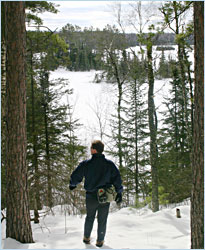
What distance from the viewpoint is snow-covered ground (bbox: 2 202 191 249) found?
Answer: 5500 mm

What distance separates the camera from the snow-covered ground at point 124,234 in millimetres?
5500

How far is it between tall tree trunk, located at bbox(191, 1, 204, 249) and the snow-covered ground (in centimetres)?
74

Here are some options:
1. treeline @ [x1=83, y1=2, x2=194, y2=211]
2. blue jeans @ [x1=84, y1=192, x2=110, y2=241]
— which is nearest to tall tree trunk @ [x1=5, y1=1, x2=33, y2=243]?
blue jeans @ [x1=84, y1=192, x2=110, y2=241]

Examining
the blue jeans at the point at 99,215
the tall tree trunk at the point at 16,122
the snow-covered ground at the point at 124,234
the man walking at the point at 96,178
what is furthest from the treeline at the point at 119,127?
the blue jeans at the point at 99,215

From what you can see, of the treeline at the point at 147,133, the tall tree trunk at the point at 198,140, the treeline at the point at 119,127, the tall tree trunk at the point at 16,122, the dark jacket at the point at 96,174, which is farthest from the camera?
the treeline at the point at 147,133

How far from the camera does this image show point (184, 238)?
6297 mm

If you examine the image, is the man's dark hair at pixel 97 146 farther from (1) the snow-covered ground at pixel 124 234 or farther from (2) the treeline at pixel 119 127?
(2) the treeline at pixel 119 127

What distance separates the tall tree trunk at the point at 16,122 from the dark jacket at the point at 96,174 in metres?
0.92

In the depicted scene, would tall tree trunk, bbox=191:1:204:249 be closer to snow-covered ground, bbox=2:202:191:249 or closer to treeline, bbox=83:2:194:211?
snow-covered ground, bbox=2:202:191:249

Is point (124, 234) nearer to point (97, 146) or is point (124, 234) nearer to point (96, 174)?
point (96, 174)

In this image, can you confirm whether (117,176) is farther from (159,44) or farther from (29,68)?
(159,44)

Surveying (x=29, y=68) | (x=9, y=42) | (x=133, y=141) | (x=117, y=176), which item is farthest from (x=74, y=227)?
(x=133, y=141)

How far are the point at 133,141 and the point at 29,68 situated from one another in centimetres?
1001

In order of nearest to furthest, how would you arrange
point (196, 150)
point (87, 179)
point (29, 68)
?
point (196, 150)
point (87, 179)
point (29, 68)
